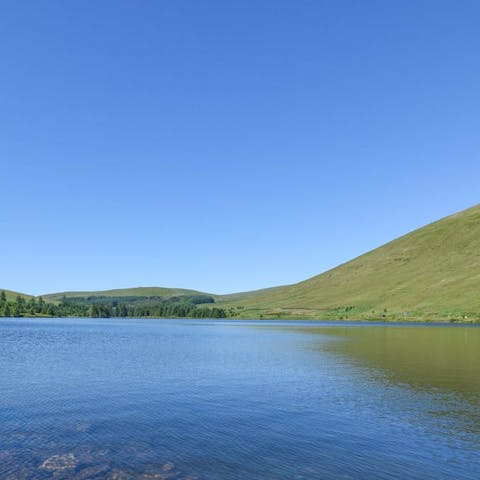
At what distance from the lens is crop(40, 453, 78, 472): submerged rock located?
28000mm

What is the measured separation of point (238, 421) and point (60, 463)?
15.4 m

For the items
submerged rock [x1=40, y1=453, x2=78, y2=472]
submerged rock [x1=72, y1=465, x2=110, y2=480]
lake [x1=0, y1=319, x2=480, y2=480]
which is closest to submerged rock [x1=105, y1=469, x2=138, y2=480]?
lake [x1=0, y1=319, x2=480, y2=480]

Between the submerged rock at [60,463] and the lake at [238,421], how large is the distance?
6 centimetres

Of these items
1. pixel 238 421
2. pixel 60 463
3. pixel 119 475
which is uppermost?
pixel 238 421

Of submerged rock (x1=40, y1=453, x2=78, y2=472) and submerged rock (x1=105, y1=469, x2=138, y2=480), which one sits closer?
submerged rock (x1=105, y1=469, x2=138, y2=480)

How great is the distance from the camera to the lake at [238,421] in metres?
28.9

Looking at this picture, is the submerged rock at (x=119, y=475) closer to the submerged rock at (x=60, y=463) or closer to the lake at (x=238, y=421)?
the lake at (x=238, y=421)

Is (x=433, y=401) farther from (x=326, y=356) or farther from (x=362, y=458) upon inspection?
(x=326, y=356)

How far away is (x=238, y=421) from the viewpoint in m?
40.1

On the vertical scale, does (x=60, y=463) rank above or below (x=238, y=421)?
below

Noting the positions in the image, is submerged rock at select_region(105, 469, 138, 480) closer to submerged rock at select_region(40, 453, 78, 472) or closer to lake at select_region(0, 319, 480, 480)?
lake at select_region(0, 319, 480, 480)

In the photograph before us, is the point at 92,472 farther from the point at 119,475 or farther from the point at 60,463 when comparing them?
the point at 60,463

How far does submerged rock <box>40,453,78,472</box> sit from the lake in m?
0.06

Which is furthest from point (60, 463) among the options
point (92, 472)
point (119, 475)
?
point (119, 475)
